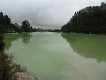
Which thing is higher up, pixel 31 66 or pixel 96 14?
pixel 96 14

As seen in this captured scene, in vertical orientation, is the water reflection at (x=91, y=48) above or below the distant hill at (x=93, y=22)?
below

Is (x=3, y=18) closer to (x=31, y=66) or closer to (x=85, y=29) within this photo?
(x=85, y=29)

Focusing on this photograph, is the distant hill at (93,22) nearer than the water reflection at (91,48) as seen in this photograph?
No

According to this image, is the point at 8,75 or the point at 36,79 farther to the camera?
the point at 36,79

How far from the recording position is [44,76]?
1396 centimetres

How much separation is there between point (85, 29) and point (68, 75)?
254 feet

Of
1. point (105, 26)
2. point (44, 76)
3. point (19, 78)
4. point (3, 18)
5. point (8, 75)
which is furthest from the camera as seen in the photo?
point (3, 18)

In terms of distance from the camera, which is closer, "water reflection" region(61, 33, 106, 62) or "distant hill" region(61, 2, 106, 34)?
"water reflection" region(61, 33, 106, 62)

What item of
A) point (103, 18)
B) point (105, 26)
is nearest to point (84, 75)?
point (105, 26)

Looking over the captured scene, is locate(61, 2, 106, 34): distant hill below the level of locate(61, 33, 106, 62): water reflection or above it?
above

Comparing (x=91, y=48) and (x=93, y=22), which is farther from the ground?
(x=93, y=22)

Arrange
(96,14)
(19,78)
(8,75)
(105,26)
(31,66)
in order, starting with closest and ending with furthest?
(8,75) < (19,78) < (31,66) < (105,26) < (96,14)

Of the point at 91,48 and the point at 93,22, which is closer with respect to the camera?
the point at 91,48

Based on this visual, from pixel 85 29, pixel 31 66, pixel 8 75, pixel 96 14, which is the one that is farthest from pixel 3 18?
pixel 8 75
